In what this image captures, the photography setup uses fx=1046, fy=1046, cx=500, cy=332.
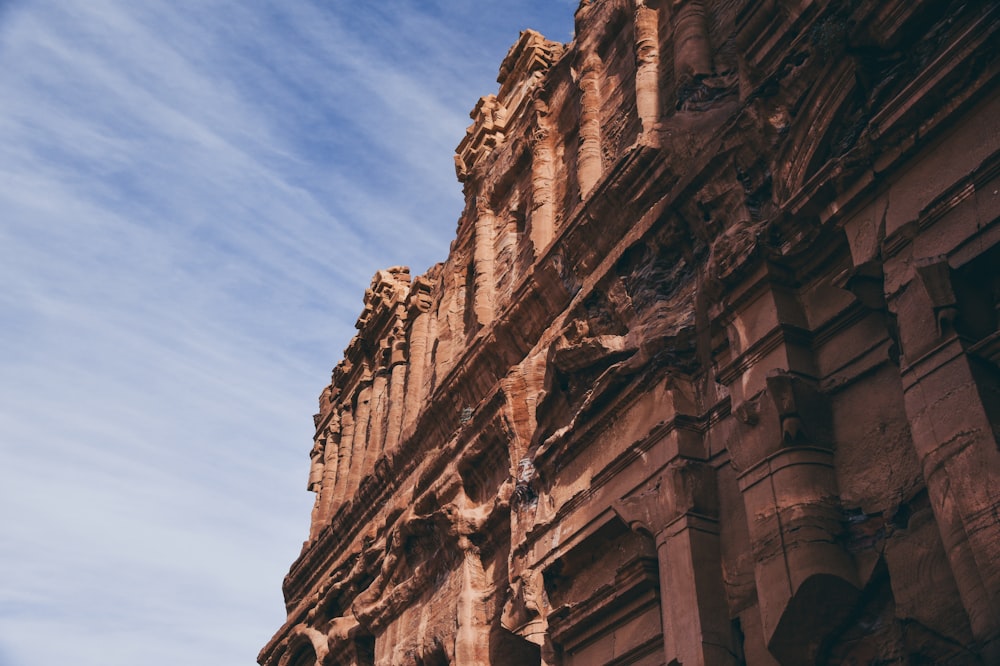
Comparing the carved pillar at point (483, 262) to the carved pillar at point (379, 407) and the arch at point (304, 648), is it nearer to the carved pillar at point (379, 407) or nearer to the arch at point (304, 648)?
the carved pillar at point (379, 407)

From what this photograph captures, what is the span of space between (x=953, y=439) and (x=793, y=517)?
1.32m

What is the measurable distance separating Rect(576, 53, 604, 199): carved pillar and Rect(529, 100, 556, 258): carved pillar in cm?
74

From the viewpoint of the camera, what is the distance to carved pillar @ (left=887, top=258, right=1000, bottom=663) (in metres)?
5.11

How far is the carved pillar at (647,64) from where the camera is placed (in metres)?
11.6

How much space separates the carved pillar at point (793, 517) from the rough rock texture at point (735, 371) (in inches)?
0.7

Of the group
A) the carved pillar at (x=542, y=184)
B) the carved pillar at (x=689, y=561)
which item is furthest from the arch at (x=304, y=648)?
the carved pillar at (x=689, y=561)

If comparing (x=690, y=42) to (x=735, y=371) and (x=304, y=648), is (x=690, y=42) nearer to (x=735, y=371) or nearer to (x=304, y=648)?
(x=735, y=371)

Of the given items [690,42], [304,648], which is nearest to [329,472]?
[304,648]

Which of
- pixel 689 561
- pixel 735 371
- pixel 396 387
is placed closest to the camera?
pixel 689 561

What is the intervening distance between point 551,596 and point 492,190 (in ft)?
27.8

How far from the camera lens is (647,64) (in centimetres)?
1215

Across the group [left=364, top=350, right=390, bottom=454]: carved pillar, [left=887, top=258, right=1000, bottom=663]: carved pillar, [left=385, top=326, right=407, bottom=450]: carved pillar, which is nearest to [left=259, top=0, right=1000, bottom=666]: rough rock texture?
[left=887, top=258, right=1000, bottom=663]: carved pillar

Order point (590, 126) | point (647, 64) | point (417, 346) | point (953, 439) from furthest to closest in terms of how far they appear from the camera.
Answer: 1. point (417, 346)
2. point (590, 126)
3. point (647, 64)
4. point (953, 439)

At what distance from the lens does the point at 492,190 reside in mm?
16719
